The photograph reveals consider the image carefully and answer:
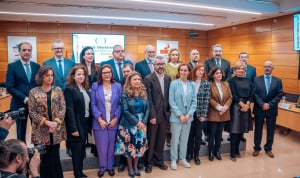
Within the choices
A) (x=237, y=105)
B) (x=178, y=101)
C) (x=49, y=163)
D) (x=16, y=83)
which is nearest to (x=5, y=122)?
(x=49, y=163)

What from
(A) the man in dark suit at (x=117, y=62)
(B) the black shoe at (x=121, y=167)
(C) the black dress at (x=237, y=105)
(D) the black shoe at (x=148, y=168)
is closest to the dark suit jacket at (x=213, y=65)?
(C) the black dress at (x=237, y=105)

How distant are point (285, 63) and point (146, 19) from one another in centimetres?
450

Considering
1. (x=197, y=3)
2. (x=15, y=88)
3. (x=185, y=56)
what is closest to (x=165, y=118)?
(x=15, y=88)

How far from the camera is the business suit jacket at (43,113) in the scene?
2.83m

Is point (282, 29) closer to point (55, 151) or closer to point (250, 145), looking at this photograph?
point (250, 145)

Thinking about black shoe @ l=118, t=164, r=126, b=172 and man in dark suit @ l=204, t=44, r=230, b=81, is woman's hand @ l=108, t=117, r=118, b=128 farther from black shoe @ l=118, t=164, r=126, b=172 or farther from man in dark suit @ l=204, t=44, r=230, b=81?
man in dark suit @ l=204, t=44, r=230, b=81

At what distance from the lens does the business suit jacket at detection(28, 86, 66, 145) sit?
283cm

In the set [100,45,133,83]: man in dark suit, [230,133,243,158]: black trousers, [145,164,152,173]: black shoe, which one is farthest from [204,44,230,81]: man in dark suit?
[145,164,152,173]: black shoe

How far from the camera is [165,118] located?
377 centimetres

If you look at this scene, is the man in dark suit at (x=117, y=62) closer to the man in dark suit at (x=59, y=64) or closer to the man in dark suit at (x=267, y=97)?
the man in dark suit at (x=59, y=64)

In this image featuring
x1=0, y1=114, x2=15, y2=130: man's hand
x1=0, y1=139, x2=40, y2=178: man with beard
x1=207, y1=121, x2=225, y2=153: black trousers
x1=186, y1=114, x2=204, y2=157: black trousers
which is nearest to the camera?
x1=0, y1=139, x2=40, y2=178: man with beard

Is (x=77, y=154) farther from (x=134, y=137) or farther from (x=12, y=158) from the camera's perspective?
(x=12, y=158)

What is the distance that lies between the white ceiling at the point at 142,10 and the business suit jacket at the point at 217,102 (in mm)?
2666

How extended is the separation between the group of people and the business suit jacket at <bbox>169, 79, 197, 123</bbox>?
2 cm
